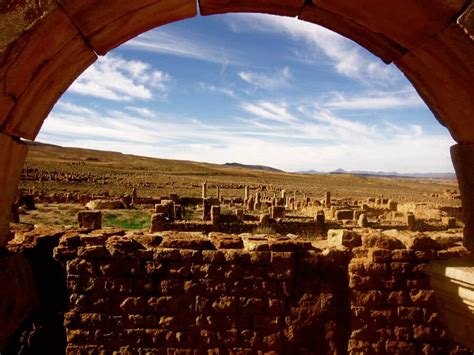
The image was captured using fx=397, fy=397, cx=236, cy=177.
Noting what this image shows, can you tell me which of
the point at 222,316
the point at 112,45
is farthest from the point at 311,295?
the point at 112,45

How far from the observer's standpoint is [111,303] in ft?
14.6

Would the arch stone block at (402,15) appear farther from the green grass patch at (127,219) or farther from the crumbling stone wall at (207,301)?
the green grass patch at (127,219)

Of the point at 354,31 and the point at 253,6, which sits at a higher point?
the point at 253,6

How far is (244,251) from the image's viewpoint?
4480 millimetres

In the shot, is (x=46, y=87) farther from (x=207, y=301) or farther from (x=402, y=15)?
(x=207, y=301)

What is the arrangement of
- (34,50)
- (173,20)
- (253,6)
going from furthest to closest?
(173,20) < (253,6) < (34,50)

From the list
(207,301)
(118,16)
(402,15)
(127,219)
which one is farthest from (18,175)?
(127,219)

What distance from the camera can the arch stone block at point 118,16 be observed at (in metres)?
2.48

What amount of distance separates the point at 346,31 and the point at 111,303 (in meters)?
3.66

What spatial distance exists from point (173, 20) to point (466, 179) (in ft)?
8.13

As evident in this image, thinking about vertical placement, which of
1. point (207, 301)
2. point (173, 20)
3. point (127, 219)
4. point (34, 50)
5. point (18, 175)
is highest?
point (173, 20)

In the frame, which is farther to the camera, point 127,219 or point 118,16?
point 127,219

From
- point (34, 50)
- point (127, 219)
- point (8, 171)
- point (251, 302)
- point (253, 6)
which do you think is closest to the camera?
point (34, 50)

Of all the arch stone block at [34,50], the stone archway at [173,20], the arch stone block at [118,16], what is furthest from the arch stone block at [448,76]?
the arch stone block at [34,50]
